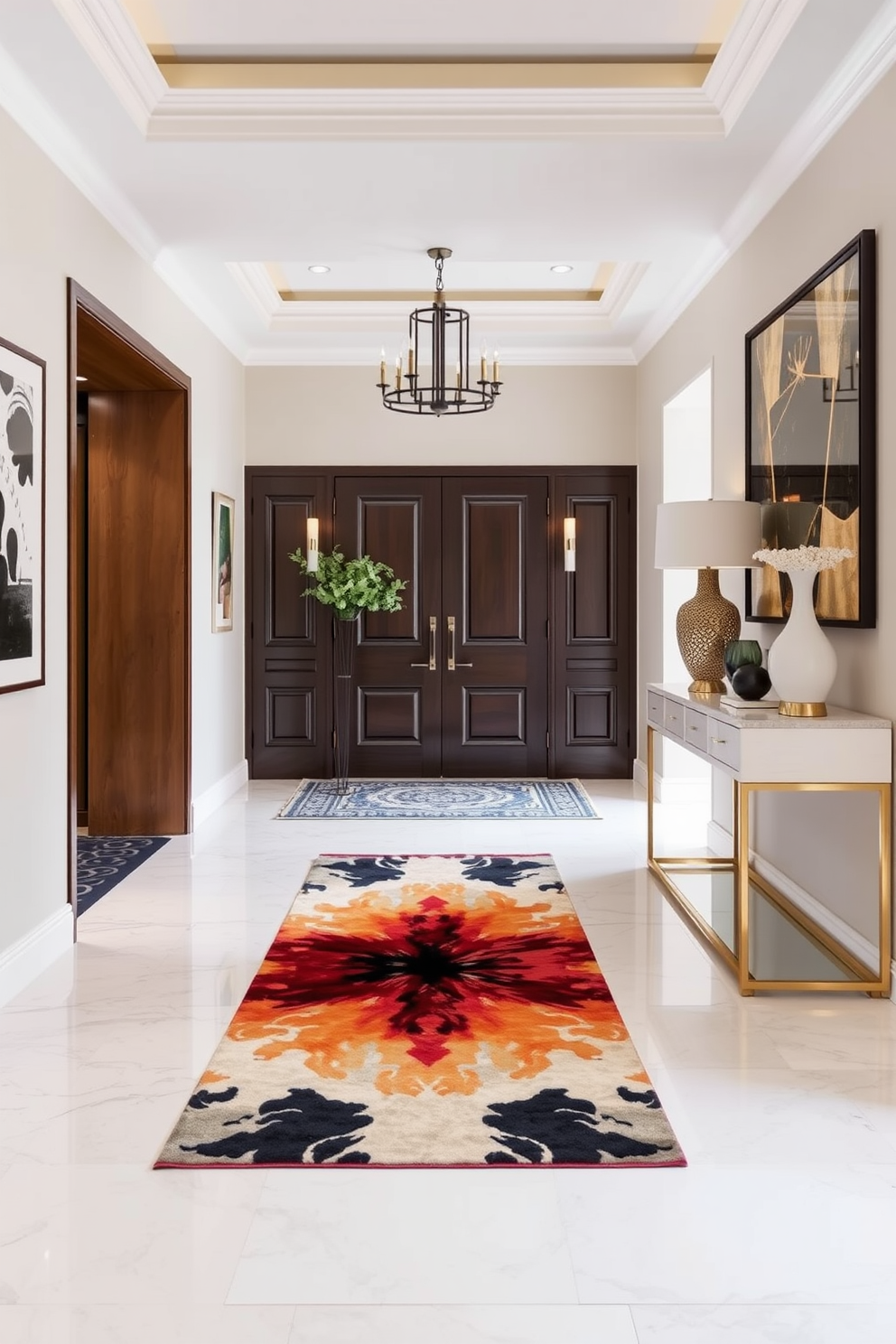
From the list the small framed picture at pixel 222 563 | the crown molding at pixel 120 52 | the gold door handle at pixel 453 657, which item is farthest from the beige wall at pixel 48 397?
the gold door handle at pixel 453 657

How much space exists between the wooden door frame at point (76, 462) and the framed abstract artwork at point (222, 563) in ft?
2.40

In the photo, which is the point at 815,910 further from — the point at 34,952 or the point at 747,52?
the point at 747,52

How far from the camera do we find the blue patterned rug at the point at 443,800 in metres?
6.38

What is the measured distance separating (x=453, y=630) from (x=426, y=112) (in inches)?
168

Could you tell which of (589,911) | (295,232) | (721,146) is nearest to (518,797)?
(589,911)

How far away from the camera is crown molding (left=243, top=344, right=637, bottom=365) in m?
7.51

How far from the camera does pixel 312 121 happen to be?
153 inches

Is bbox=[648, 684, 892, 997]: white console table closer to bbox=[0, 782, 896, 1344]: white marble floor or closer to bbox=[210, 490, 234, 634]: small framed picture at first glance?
bbox=[0, 782, 896, 1344]: white marble floor

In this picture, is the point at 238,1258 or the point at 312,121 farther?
the point at 312,121

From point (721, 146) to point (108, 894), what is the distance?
12.7ft

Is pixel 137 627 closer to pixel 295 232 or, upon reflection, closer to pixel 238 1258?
pixel 295 232

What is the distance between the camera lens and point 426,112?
384 cm

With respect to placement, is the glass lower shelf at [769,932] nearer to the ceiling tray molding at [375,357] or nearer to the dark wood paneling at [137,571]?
the dark wood paneling at [137,571]

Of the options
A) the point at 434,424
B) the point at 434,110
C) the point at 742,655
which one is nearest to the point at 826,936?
the point at 742,655
